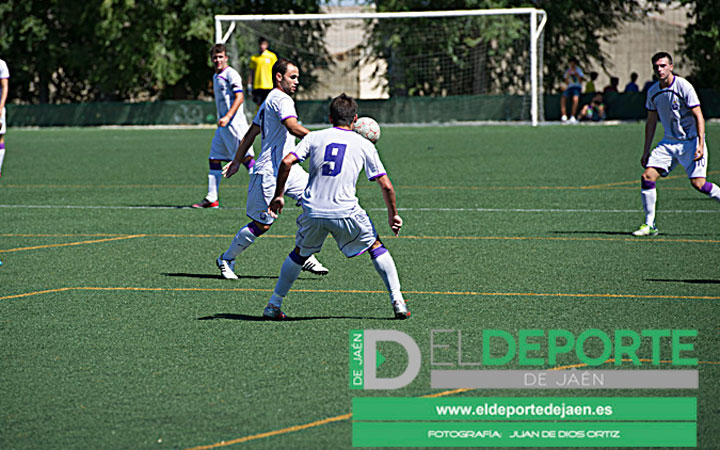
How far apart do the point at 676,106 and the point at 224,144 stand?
6.05 metres

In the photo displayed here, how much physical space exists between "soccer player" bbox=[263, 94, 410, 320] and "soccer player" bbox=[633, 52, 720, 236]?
17.7ft

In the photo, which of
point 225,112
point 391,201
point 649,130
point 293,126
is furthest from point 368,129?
point 225,112

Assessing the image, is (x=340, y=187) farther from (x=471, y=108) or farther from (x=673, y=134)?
(x=471, y=108)

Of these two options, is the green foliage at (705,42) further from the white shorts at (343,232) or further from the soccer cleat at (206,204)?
the white shorts at (343,232)

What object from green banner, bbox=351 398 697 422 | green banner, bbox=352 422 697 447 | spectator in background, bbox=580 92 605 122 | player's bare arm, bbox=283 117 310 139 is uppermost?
player's bare arm, bbox=283 117 310 139

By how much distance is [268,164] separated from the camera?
9.72 meters

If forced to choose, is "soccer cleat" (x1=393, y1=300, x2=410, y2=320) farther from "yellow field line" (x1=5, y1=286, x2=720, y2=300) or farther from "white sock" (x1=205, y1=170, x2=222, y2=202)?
"white sock" (x1=205, y1=170, x2=222, y2=202)

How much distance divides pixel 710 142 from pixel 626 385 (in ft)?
71.1

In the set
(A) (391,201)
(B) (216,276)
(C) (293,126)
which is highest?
(C) (293,126)

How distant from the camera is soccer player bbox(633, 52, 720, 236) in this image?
38.8ft

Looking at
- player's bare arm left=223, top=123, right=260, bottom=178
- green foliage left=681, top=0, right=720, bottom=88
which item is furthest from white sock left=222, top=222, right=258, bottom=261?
green foliage left=681, top=0, right=720, bottom=88

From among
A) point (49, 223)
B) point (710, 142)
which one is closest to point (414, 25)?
point (710, 142)

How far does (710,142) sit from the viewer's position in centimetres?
2622

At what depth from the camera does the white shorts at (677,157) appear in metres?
11.9
